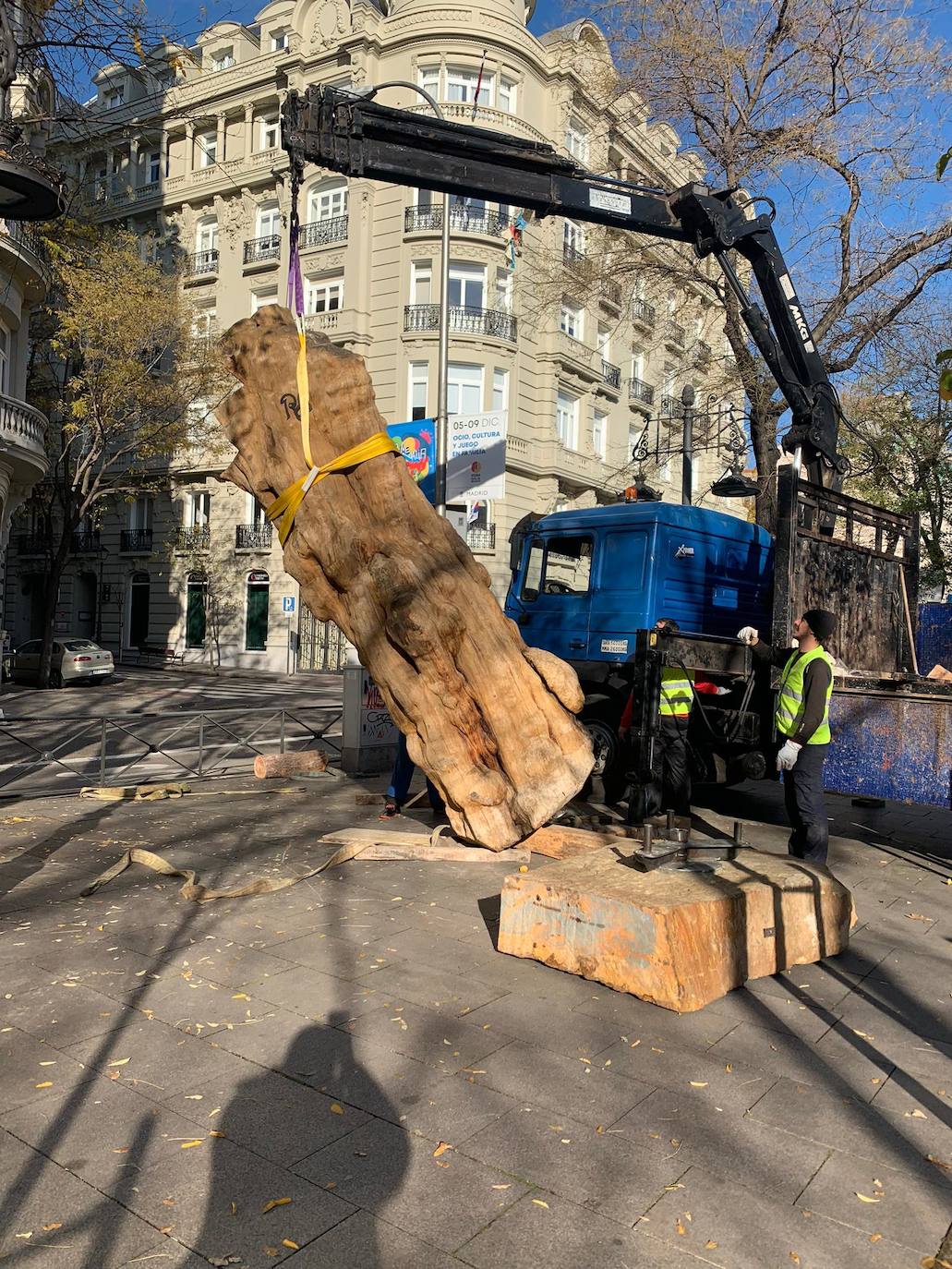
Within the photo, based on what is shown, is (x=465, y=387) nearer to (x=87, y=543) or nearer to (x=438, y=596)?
(x=87, y=543)

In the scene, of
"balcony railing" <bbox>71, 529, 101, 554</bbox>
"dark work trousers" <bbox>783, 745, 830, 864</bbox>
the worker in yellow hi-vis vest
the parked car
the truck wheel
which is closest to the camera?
"dark work trousers" <bbox>783, 745, 830, 864</bbox>

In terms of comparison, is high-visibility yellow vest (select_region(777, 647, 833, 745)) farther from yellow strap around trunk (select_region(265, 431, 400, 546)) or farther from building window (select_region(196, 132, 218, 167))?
building window (select_region(196, 132, 218, 167))

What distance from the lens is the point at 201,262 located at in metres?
35.2

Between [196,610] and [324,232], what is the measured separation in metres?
14.9

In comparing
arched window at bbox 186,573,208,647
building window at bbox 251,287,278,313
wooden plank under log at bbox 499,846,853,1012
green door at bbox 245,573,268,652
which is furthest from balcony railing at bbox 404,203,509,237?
wooden plank under log at bbox 499,846,853,1012

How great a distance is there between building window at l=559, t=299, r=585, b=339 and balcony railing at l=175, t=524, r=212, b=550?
15.2 meters

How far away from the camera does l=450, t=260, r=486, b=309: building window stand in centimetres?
Answer: 2966

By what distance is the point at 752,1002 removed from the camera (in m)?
4.57

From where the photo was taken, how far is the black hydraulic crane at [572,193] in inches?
293

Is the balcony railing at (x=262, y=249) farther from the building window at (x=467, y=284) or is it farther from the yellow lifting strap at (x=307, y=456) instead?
the yellow lifting strap at (x=307, y=456)

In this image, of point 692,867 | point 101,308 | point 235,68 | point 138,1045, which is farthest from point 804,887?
point 235,68

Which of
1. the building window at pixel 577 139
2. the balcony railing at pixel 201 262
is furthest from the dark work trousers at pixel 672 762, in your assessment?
the balcony railing at pixel 201 262

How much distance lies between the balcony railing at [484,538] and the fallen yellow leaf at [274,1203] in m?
26.9

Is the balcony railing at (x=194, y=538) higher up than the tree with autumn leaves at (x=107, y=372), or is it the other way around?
the tree with autumn leaves at (x=107, y=372)
